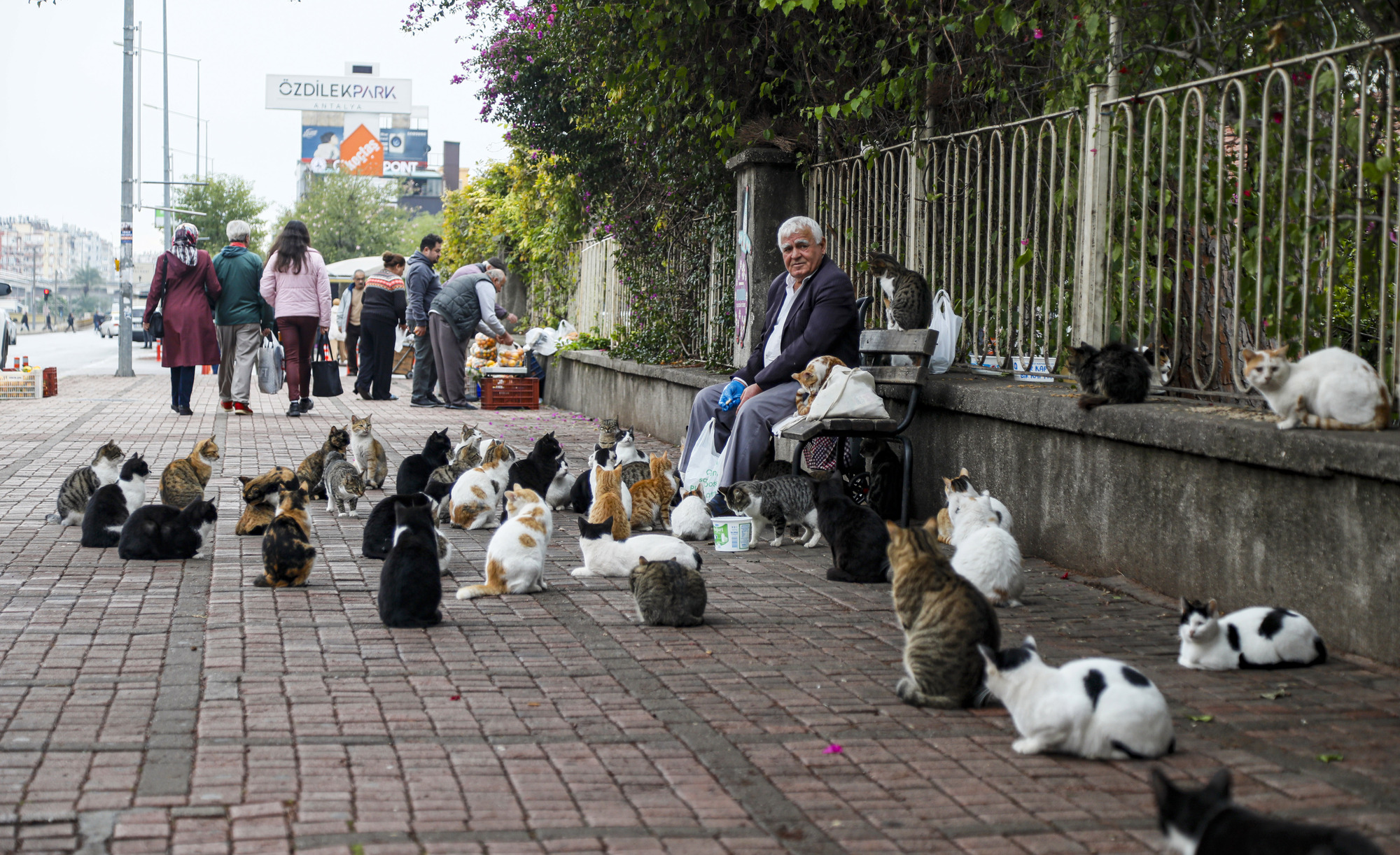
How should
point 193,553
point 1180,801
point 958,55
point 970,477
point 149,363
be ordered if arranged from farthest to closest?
point 149,363, point 958,55, point 970,477, point 193,553, point 1180,801

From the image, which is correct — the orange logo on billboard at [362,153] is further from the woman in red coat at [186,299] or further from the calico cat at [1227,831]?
the calico cat at [1227,831]

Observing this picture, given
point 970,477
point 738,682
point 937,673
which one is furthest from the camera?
point 970,477

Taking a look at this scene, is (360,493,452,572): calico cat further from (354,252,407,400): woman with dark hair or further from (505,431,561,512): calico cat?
(354,252,407,400): woman with dark hair

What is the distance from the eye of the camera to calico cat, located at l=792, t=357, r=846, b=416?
7812 millimetres

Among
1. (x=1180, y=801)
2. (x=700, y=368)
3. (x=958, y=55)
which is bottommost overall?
(x=1180, y=801)

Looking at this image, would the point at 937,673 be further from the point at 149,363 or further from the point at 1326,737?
the point at 149,363

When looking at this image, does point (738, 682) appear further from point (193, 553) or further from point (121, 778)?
point (193, 553)

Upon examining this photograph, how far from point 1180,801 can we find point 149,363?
34.6 metres

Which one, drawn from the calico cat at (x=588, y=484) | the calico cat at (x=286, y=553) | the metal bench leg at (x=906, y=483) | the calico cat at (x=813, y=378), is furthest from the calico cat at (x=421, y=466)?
the metal bench leg at (x=906, y=483)

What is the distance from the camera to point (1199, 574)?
5.73 metres

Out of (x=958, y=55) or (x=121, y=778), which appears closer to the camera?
(x=121, y=778)

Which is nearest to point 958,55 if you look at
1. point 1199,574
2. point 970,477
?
point 970,477

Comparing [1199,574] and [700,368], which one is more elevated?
[700,368]

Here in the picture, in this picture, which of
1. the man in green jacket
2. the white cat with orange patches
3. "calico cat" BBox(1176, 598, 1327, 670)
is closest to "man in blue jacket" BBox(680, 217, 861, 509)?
the white cat with orange patches
